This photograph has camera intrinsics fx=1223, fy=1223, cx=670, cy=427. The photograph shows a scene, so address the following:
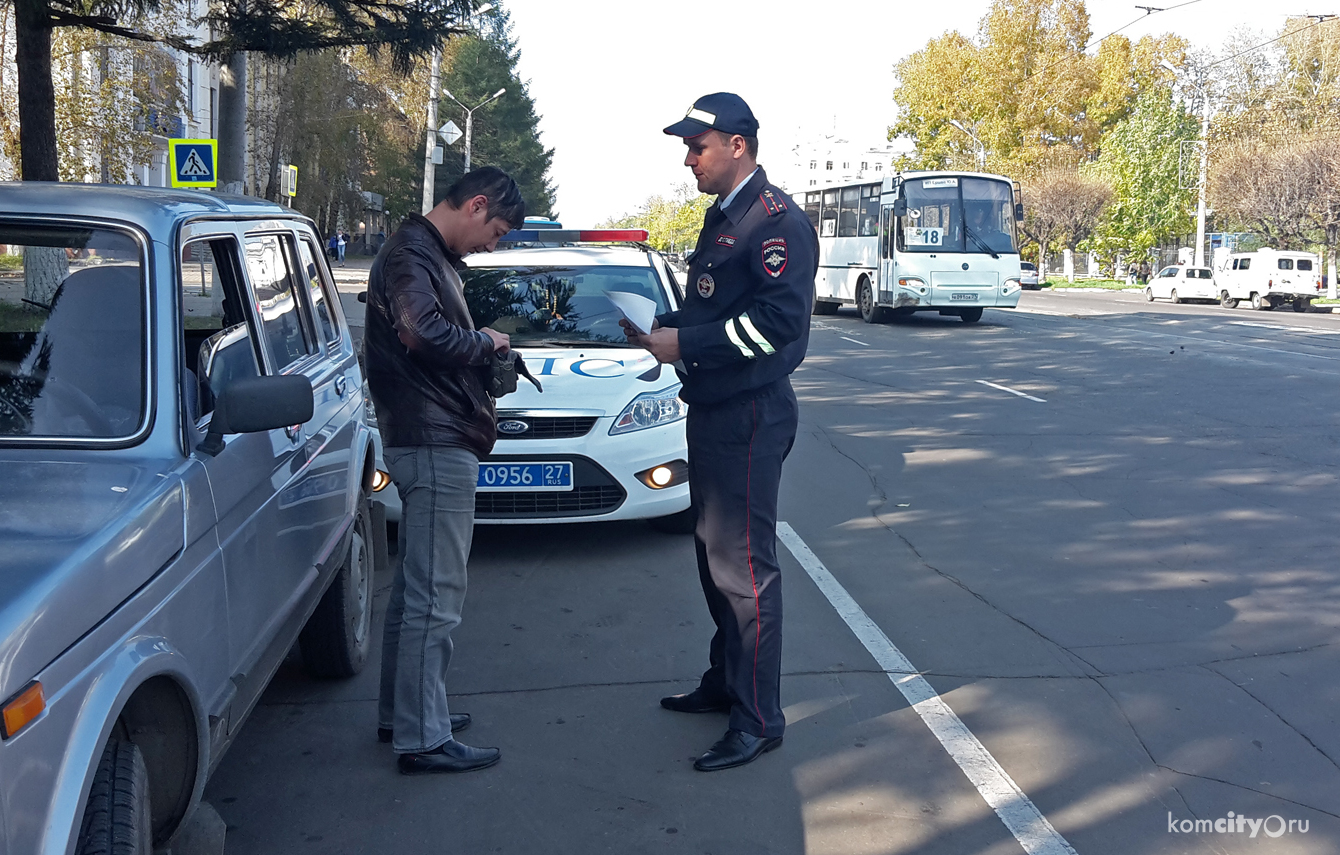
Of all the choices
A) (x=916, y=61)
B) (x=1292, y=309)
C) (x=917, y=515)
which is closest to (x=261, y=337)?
(x=917, y=515)

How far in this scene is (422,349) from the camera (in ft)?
11.7

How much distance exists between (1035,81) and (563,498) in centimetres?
6291

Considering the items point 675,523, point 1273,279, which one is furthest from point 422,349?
point 1273,279

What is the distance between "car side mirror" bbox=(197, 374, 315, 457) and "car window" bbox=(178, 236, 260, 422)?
15 centimetres

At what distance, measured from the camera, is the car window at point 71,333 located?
2.88 m

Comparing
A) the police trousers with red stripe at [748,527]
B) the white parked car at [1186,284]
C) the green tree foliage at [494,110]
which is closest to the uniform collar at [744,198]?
the police trousers with red stripe at [748,527]

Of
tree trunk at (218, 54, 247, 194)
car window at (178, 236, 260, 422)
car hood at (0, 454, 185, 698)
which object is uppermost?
tree trunk at (218, 54, 247, 194)

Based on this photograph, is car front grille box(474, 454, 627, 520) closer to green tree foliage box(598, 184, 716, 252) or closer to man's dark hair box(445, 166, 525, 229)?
man's dark hair box(445, 166, 525, 229)

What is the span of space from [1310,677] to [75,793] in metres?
4.34

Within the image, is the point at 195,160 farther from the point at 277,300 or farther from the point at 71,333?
the point at 71,333

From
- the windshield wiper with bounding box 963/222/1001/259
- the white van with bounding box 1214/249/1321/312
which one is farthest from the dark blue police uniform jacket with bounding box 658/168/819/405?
the white van with bounding box 1214/249/1321/312

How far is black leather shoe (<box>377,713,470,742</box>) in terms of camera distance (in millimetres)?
4008

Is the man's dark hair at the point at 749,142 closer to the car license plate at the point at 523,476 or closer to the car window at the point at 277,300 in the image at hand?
the car window at the point at 277,300

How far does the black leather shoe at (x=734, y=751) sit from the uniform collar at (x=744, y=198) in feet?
5.39
